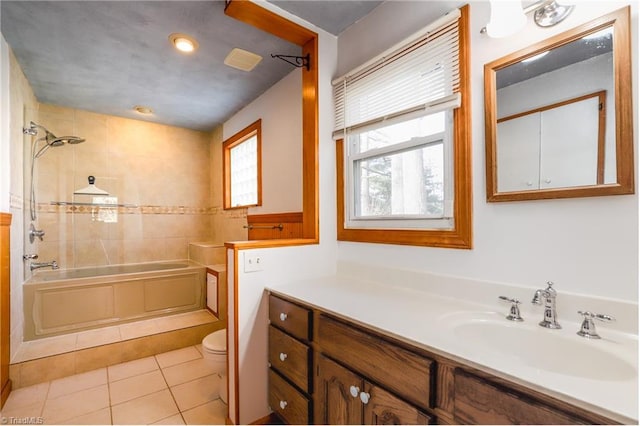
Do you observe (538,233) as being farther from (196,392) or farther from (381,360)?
(196,392)

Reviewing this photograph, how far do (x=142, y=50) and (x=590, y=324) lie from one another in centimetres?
306

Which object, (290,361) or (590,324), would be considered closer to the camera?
(590,324)

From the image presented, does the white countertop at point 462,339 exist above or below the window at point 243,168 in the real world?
below

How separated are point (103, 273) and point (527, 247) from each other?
4066mm

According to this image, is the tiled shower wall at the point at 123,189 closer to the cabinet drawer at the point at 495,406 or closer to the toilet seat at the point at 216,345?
the toilet seat at the point at 216,345

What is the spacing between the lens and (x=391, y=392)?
3.34 ft

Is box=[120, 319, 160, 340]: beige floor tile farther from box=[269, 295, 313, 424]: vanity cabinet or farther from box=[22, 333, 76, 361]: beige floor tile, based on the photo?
box=[269, 295, 313, 424]: vanity cabinet

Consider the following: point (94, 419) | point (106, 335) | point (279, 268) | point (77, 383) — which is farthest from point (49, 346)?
point (279, 268)

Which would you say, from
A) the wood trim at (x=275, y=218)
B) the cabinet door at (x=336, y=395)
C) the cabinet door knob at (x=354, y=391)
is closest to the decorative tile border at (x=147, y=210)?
the wood trim at (x=275, y=218)

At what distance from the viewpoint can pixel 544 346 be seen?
105 centimetres

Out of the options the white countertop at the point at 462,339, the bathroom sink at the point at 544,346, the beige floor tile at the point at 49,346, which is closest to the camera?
the white countertop at the point at 462,339

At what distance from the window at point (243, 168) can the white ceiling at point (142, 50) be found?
0.39 m

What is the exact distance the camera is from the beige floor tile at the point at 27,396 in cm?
195

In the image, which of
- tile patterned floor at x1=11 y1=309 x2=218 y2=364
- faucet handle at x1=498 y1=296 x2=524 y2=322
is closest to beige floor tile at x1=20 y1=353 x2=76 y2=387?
tile patterned floor at x1=11 y1=309 x2=218 y2=364
